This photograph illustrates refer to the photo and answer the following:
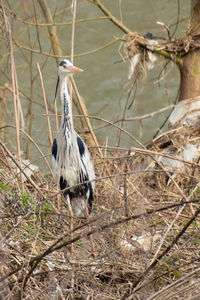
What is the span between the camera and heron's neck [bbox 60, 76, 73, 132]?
3.55 m

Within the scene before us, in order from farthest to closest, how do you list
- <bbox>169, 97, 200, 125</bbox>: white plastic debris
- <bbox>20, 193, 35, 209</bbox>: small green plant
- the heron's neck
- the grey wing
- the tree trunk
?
1. the tree trunk
2. <bbox>169, 97, 200, 125</bbox>: white plastic debris
3. the grey wing
4. the heron's neck
5. <bbox>20, 193, 35, 209</bbox>: small green plant

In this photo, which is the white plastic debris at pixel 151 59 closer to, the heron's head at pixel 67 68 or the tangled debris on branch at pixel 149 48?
the tangled debris on branch at pixel 149 48

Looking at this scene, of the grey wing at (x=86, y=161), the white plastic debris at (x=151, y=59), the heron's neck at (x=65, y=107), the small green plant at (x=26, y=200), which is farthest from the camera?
the white plastic debris at (x=151, y=59)

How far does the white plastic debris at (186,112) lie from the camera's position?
4.57 meters

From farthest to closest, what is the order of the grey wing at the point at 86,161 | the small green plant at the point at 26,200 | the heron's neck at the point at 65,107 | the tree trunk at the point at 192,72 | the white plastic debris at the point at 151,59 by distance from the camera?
the tree trunk at the point at 192,72, the white plastic debris at the point at 151,59, the grey wing at the point at 86,161, the heron's neck at the point at 65,107, the small green plant at the point at 26,200

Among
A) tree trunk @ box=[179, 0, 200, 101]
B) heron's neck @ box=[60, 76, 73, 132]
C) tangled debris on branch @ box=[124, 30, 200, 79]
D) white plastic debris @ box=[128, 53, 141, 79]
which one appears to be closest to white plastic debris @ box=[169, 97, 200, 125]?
tree trunk @ box=[179, 0, 200, 101]

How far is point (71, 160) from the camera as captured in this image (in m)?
3.72

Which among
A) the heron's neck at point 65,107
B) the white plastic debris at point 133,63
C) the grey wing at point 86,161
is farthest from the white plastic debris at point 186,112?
the heron's neck at point 65,107

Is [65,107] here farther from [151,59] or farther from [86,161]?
[151,59]

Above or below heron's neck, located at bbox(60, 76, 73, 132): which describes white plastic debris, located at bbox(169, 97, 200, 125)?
below

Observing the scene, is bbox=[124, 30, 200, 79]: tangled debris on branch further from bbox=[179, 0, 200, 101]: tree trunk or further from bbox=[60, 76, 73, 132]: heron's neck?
bbox=[60, 76, 73, 132]: heron's neck

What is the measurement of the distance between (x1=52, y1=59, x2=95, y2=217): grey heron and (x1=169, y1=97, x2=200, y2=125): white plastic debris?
1.07 metres

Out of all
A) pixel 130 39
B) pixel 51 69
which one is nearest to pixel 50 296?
pixel 130 39

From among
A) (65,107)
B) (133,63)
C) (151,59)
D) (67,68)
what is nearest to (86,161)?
(65,107)
